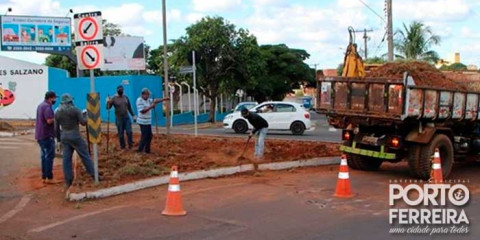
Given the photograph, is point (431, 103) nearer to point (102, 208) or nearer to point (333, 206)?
point (333, 206)

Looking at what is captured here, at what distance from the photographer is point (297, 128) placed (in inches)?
1024

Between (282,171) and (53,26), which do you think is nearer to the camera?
(282,171)

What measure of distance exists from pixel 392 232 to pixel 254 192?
337 cm

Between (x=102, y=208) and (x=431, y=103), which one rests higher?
(x=431, y=103)

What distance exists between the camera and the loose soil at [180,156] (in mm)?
11091

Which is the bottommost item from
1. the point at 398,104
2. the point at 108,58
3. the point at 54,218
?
the point at 54,218

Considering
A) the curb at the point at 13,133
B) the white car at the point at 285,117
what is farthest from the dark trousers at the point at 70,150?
the white car at the point at 285,117

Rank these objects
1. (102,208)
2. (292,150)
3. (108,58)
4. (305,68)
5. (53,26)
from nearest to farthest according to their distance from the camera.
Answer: (102,208) < (292,150) < (53,26) < (108,58) < (305,68)

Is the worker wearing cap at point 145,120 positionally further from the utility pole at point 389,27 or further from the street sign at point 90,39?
the utility pole at point 389,27

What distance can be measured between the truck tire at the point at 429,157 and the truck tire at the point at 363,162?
1481 millimetres

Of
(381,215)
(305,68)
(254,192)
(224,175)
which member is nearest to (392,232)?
(381,215)

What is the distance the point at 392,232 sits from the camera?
739 cm

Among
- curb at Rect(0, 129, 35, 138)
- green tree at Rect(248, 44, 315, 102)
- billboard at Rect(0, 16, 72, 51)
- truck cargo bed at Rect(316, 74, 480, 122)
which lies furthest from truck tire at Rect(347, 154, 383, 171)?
green tree at Rect(248, 44, 315, 102)

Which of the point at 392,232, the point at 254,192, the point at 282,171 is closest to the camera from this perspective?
the point at 392,232
